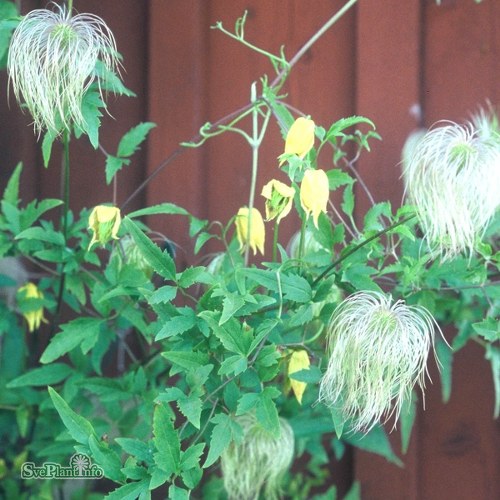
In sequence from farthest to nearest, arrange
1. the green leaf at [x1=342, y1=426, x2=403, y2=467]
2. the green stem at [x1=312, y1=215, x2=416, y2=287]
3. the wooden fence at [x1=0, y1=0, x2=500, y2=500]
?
1. the wooden fence at [x1=0, y1=0, x2=500, y2=500]
2. the green leaf at [x1=342, y1=426, x2=403, y2=467]
3. the green stem at [x1=312, y1=215, x2=416, y2=287]

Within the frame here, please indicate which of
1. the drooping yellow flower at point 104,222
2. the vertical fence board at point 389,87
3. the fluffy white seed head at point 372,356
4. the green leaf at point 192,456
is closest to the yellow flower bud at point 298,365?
the fluffy white seed head at point 372,356

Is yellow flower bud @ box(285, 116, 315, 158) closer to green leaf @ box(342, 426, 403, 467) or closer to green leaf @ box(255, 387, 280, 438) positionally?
green leaf @ box(255, 387, 280, 438)

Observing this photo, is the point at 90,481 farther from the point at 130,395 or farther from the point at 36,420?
the point at 130,395

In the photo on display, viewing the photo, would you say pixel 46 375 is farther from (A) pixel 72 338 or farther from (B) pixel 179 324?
(B) pixel 179 324

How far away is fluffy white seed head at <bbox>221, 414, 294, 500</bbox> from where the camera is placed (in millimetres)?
1538

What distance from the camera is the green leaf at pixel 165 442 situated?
3.92 feet

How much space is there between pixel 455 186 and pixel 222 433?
48cm

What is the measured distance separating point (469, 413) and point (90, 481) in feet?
2.66

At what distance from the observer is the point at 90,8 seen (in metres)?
1.96

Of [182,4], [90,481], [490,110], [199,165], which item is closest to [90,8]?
[182,4]

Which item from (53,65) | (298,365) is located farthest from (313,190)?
(53,65)

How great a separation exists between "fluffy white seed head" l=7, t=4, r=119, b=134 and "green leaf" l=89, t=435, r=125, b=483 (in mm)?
459

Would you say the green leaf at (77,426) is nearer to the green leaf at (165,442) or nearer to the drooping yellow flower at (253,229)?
the green leaf at (165,442)

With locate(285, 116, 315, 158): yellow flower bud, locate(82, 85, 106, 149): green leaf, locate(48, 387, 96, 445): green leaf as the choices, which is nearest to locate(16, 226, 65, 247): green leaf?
locate(82, 85, 106, 149): green leaf
